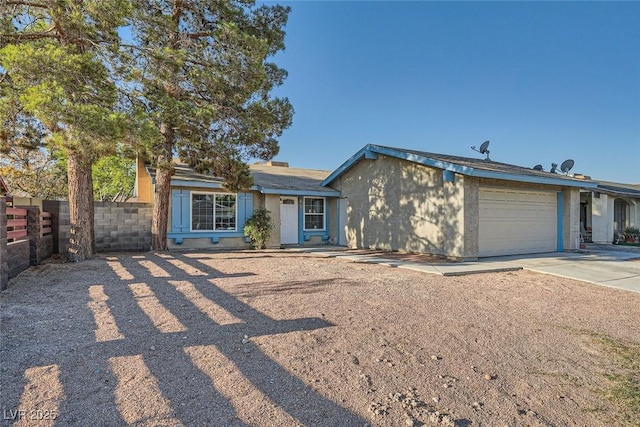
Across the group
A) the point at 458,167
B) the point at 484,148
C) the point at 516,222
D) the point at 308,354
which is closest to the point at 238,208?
the point at 458,167

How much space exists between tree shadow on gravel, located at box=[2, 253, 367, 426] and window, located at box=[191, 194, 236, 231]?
26.5 feet

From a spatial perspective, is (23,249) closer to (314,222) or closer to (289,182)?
(289,182)

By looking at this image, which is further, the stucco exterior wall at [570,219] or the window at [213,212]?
the window at [213,212]

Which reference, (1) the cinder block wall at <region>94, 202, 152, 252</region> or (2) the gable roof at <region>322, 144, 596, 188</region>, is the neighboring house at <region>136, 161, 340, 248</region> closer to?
(1) the cinder block wall at <region>94, 202, 152, 252</region>

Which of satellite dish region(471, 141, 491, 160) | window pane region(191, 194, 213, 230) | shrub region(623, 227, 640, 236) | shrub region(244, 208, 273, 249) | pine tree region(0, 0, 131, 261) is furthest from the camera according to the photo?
shrub region(623, 227, 640, 236)

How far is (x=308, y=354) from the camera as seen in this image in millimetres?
3584

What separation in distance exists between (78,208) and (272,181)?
779 centimetres

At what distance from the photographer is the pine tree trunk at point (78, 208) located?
32.0 feet

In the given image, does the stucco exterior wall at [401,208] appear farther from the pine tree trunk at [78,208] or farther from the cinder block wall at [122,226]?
the pine tree trunk at [78,208]

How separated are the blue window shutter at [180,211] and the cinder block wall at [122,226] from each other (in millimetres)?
994

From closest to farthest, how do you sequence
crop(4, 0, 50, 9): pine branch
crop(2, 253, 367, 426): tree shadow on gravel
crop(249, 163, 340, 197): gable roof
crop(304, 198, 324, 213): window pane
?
crop(2, 253, 367, 426): tree shadow on gravel, crop(4, 0, 50, 9): pine branch, crop(249, 163, 340, 197): gable roof, crop(304, 198, 324, 213): window pane

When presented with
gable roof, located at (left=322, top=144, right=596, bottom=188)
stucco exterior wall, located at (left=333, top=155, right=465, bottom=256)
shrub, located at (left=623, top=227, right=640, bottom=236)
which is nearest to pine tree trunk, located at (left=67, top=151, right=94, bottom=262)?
gable roof, located at (left=322, top=144, right=596, bottom=188)

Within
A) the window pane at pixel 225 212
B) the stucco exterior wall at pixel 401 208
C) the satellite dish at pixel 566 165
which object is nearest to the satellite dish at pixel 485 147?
the satellite dish at pixel 566 165

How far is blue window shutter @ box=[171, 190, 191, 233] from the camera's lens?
42.8ft
